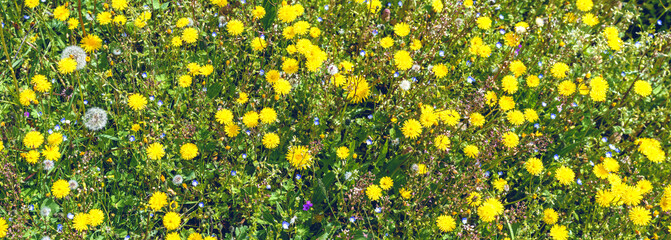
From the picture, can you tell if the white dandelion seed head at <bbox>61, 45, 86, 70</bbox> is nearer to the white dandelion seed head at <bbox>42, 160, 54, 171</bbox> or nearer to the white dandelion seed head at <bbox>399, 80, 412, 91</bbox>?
the white dandelion seed head at <bbox>42, 160, 54, 171</bbox>

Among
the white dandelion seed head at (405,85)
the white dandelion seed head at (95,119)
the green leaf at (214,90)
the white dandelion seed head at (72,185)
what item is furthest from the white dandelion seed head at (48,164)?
the white dandelion seed head at (405,85)

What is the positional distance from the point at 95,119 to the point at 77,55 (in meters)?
0.50

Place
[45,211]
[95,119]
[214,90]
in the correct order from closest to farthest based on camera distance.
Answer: [45,211] → [95,119] → [214,90]

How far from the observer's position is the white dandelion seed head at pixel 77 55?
324 centimetres

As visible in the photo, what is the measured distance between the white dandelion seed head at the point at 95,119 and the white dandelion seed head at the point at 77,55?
12.8 inches

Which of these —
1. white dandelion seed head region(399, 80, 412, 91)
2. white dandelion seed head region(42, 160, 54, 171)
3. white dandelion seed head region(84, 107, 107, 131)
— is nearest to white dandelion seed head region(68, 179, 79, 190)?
white dandelion seed head region(42, 160, 54, 171)

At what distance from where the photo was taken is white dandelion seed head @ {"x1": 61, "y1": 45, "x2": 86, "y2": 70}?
10.6ft

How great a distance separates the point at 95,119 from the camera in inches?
127

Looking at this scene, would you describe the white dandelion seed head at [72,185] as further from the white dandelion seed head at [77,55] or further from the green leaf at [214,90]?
the green leaf at [214,90]

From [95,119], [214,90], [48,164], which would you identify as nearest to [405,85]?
[214,90]

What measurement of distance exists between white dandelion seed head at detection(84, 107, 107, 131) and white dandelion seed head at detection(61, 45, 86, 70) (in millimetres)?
325

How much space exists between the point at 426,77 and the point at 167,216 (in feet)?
7.84

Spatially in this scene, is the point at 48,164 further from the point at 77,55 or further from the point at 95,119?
the point at 77,55

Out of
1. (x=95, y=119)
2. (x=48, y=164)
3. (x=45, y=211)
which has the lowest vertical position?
(x=45, y=211)
